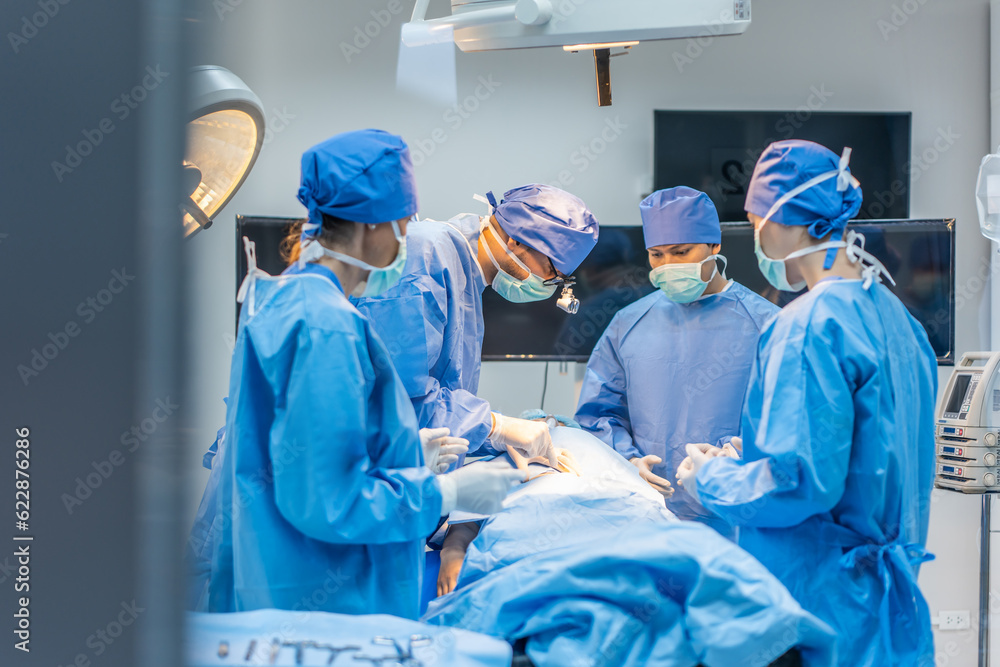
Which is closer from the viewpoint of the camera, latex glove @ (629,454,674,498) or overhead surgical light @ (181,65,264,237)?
overhead surgical light @ (181,65,264,237)

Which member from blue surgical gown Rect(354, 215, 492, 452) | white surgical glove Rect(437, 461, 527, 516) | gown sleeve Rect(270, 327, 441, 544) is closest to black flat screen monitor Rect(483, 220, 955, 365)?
blue surgical gown Rect(354, 215, 492, 452)

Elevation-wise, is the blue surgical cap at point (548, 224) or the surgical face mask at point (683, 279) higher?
the blue surgical cap at point (548, 224)

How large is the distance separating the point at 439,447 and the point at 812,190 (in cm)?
85

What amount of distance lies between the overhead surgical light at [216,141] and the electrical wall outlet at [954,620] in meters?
2.91

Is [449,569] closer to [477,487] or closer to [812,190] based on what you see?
[477,487]

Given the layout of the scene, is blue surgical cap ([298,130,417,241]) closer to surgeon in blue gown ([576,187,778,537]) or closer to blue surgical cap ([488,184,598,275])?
blue surgical cap ([488,184,598,275])

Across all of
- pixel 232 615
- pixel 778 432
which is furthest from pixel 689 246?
pixel 232 615

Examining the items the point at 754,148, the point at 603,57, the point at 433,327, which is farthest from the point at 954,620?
the point at 603,57

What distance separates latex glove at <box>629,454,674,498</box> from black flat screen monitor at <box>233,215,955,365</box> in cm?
82

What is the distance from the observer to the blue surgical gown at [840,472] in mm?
1249

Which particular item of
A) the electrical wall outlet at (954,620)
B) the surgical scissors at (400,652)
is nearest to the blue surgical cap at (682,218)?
the surgical scissors at (400,652)

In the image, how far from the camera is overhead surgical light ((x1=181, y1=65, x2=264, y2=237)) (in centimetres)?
97

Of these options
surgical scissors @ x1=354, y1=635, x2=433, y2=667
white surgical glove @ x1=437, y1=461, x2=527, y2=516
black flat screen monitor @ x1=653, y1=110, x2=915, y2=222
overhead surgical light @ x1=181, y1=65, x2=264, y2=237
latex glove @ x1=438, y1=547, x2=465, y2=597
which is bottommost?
latex glove @ x1=438, y1=547, x2=465, y2=597

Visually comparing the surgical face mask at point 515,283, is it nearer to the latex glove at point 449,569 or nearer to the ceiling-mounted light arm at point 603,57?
the ceiling-mounted light arm at point 603,57
